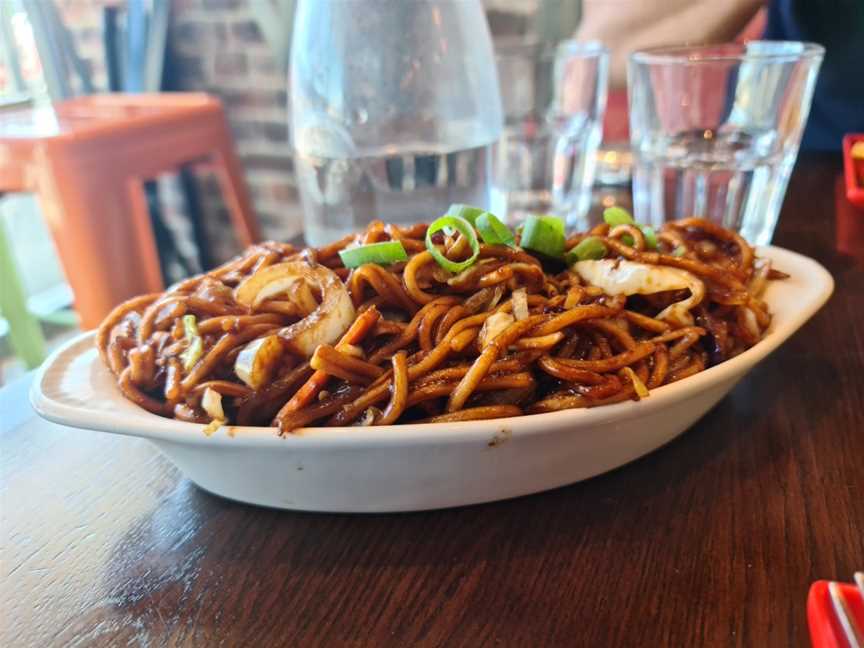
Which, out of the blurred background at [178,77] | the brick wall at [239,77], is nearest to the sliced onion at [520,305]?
the blurred background at [178,77]

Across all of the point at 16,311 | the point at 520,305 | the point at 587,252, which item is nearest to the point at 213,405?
the point at 520,305

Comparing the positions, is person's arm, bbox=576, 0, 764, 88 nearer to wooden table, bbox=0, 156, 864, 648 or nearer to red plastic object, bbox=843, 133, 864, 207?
red plastic object, bbox=843, 133, 864, 207

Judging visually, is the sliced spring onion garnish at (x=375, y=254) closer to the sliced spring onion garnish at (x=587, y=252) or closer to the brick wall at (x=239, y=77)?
the sliced spring onion garnish at (x=587, y=252)

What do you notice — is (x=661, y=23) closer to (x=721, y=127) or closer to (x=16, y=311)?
(x=721, y=127)

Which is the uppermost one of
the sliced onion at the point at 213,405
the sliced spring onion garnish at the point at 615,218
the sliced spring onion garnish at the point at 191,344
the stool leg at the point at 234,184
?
the sliced spring onion garnish at the point at 615,218

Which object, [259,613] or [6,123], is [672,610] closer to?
[259,613]
